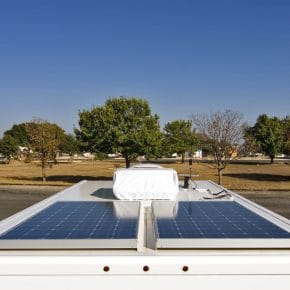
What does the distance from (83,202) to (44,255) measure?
11.8 feet

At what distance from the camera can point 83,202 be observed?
779 centimetres

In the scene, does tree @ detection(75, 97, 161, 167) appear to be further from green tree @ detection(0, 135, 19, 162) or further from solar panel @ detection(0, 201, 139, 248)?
green tree @ detection(0, 135, 19, 162)

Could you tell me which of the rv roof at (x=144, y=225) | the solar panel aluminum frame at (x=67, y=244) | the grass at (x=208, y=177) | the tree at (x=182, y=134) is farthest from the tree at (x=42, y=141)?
the tree at (x=182, y=134)

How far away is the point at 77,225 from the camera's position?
5488mm

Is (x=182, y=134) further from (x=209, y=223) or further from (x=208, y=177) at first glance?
(x=209, y=223)

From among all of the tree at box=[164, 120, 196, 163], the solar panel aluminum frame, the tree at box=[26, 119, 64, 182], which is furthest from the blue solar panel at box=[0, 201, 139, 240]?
the tree at box=[164, 120, 196, 163]

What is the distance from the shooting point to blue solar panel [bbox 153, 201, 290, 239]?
4831 mm

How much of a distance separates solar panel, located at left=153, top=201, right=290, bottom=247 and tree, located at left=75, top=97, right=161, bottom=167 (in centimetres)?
2601

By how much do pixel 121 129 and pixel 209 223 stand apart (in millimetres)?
29225

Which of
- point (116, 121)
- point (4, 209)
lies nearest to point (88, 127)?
point (116, 121)

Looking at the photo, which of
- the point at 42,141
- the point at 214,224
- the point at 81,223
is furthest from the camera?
the point at 42,141

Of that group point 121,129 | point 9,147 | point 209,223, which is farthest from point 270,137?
point 209,223
